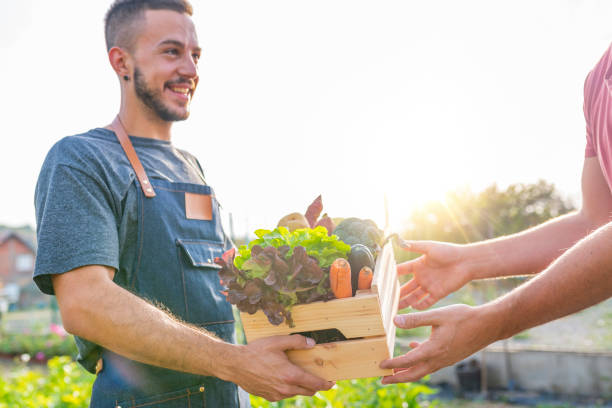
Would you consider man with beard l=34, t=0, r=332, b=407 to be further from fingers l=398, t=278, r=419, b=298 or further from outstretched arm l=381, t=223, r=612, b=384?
fingers l=398, t=278, r=419, b=298

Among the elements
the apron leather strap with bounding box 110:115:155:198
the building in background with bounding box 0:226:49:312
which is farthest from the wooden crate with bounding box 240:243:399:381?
the building in background with bounding box 0:226:49:312

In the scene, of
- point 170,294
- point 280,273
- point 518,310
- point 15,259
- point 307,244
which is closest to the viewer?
point 280,273

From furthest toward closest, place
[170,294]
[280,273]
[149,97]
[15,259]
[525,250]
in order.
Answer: [15,259], [525,250], [149,97], [170,294], [280,273]

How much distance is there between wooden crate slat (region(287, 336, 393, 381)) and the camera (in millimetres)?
1688

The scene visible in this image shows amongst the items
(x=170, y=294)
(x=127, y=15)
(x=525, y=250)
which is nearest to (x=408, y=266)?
(x=525, y=250)

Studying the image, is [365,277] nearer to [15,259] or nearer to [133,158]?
[133,158]

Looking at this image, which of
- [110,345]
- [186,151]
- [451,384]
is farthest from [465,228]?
[110,345]

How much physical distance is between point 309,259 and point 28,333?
14.9 m

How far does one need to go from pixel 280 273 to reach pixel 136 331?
54 cm

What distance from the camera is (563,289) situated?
180 cm

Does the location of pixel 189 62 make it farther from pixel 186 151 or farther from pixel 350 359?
pixel 350 359

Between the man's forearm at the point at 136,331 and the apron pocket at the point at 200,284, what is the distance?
272 millimetres

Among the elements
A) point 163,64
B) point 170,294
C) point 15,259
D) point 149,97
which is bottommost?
point 15,259

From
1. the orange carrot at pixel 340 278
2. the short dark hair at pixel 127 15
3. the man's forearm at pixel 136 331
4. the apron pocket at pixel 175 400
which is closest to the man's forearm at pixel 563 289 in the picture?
the orange carrot at pixel 340 278
